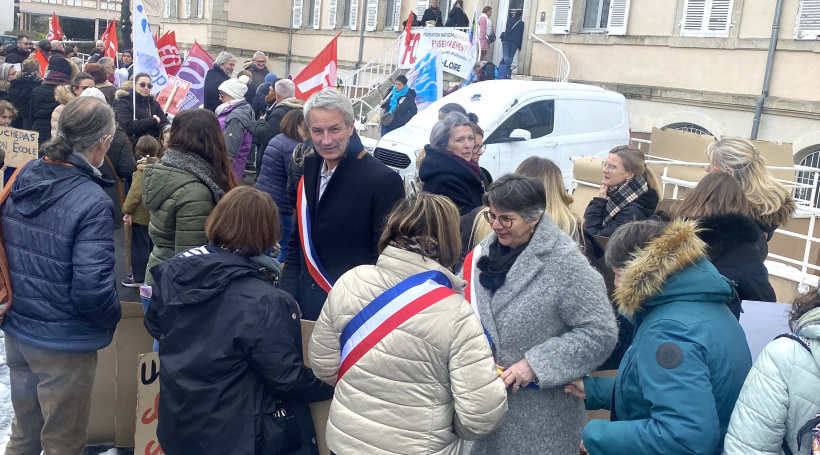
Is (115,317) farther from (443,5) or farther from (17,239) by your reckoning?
(443,5)

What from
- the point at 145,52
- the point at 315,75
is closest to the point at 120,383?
the point at 315,75

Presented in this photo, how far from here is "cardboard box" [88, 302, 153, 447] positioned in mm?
3783

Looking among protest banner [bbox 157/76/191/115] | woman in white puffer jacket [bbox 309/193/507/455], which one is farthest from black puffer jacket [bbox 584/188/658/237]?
protest banner [bbox 157/76/191/115]

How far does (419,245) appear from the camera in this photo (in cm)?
262

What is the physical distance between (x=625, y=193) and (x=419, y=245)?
8.63 ft

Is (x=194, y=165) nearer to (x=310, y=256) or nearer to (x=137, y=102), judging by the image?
(x=310, y=256)

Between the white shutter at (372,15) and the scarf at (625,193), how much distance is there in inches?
758

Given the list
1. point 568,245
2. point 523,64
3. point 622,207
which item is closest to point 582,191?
point 622,207

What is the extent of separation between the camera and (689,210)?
3674 mm

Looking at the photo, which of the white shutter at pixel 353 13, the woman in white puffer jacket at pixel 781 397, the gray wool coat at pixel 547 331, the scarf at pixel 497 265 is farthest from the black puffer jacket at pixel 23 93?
the white shutter at pixel 353 13

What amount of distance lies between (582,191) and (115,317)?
5.04 meters

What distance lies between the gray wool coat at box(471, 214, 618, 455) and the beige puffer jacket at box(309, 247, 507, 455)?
0.87 ft

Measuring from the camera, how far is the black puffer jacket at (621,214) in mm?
4773

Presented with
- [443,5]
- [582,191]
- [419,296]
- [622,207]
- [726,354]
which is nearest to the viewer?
[726,354]
